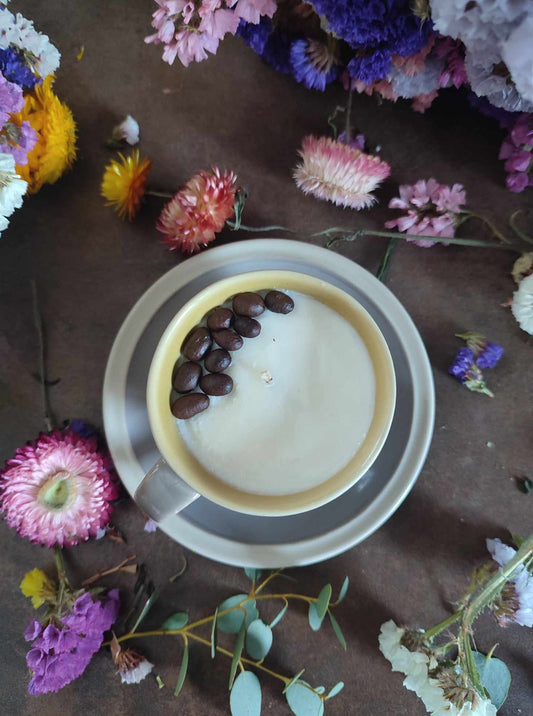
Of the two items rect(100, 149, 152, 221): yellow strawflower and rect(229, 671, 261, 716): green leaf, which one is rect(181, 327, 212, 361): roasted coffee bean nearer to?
rect(100, 149, 152, 221): yellow strawflower

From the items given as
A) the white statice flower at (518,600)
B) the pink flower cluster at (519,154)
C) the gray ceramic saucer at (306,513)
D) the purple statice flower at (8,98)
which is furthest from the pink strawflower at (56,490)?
the pink flower cluster at (519,154)

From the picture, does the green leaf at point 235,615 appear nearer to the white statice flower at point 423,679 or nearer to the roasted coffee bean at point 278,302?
the white statice flower at point 423,679

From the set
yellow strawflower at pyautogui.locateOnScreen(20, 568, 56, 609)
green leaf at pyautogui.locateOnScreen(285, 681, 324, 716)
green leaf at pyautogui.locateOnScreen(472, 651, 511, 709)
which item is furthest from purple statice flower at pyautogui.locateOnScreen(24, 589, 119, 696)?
green leaf at pyautogui.locateOnScreen(472, 651, 511, 709)

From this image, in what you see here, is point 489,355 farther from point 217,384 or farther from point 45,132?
point 45,132

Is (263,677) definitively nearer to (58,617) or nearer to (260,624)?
(260,624)

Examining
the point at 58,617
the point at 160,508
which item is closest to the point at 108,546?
the point at 58,617

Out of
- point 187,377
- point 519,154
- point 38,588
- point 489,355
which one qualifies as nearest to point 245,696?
point 38,588
